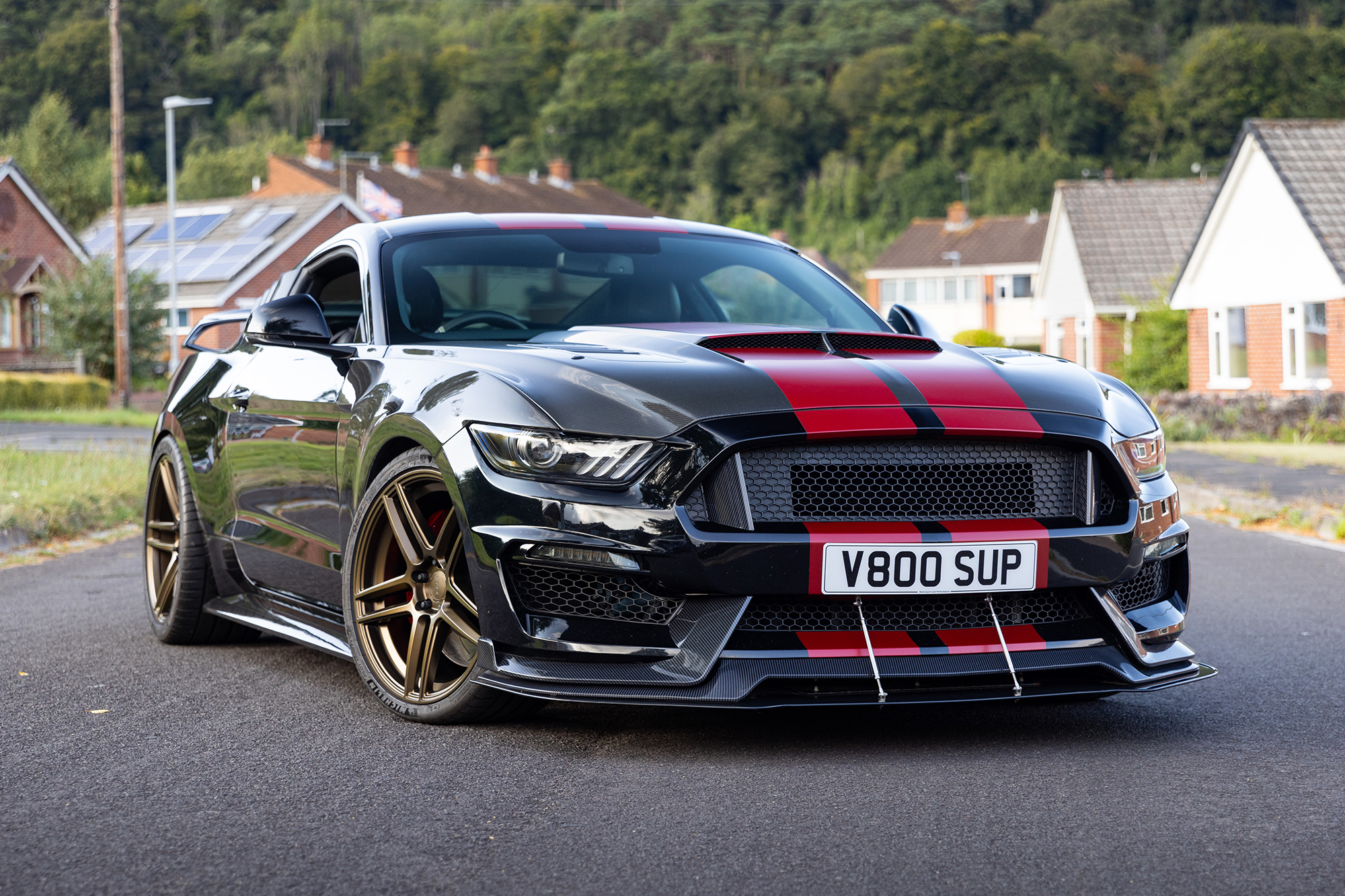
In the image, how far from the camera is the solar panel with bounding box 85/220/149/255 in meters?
59.6

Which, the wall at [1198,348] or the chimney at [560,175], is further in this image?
Answer: the chimney at [560,175]

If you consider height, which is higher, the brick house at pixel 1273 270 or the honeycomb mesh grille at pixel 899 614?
the brick house at pixel 1273 270

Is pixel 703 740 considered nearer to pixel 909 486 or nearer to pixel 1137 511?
pixel 909 486

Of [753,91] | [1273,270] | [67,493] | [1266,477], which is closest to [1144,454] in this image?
[67,493]

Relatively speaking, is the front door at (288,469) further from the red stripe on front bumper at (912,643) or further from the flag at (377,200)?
the flag at (377,200)

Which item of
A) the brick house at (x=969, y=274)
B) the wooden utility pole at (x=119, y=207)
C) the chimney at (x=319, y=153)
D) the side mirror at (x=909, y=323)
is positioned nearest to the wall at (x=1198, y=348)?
the wooden utility pole at (x=119, y=207)

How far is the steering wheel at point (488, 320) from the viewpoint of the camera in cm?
503

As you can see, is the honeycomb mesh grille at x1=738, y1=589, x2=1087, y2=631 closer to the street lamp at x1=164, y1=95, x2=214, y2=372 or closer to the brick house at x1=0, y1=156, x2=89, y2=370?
the street lamp at x1=164, y1=95, x2=214, y2=372

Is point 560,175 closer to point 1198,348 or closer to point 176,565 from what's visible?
point 1198,348

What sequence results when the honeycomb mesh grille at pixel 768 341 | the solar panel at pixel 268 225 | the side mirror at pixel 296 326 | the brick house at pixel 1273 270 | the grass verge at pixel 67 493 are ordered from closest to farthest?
the honeycomb mesh grille at pixel 768 341 < the side mirror at pixel 296 326 < the grass verge at pixel 67 493 < the brick house at pixel 1273 270 < the solar panel at pixel 268 225

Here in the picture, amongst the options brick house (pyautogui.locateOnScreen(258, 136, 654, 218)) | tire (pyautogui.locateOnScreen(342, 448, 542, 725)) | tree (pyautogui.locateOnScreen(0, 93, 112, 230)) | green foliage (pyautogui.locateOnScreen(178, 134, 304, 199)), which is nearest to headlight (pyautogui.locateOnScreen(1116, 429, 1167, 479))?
tire (pyautogui.locateOnScreen(342, 448, 542, 725))

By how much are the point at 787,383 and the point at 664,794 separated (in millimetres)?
1073

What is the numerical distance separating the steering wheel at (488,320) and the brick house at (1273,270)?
26136 mm

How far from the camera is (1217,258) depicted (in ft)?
113
